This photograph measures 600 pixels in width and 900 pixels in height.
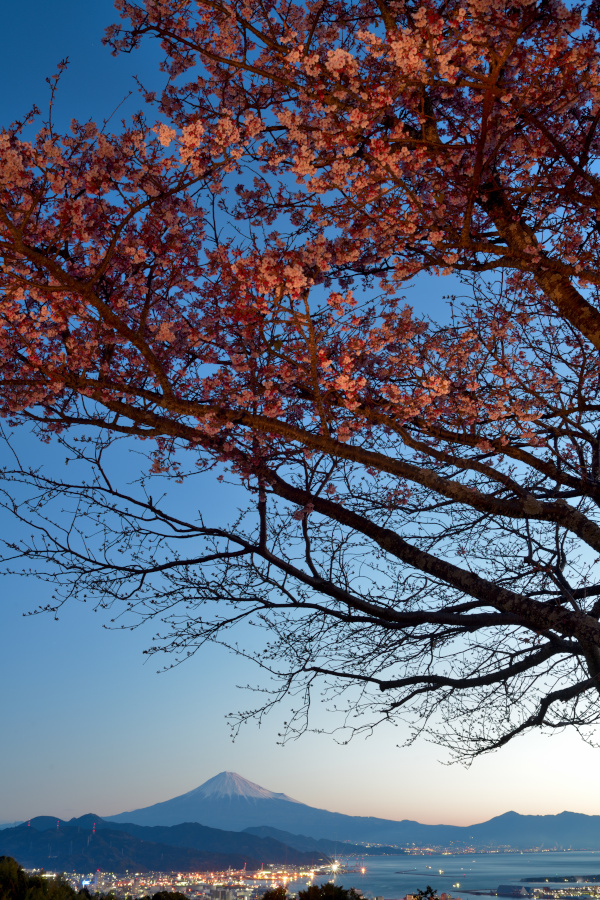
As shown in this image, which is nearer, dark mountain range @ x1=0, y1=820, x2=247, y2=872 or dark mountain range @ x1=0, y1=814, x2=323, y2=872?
dark mountain range @ x1=0, y1=820, x2=247, y2=872

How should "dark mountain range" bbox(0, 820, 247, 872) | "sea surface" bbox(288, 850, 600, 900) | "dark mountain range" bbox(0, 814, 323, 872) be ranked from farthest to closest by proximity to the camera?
"dark mountain range" bbox(0, 814, 323, 872)
"dark mountain range" bbox(0, 820, 247, 872)
"sea surface" bbox(288, 850, 600, 900)

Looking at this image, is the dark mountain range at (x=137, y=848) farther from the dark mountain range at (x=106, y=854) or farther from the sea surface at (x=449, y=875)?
the sea surface at (x=449, y=875)

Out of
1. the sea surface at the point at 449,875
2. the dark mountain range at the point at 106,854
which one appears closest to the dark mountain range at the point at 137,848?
the dark mountain range at the point at 106,854

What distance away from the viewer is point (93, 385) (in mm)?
4605

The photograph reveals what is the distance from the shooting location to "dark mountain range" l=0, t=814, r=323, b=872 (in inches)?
2431

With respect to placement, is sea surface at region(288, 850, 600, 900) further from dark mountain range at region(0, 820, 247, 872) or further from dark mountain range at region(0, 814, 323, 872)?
dark mountain range at region(0, 820, 247, 872)

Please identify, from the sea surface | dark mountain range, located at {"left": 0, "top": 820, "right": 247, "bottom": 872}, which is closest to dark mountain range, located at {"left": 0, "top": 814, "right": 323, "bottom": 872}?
→ dark mountain range, located at {"left": 0, "top": 820, "right": 247, "bottom": 872}

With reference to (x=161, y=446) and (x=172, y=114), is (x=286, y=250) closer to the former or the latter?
(x=172, y=114)

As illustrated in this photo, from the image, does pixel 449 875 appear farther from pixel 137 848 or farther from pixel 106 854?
pixel 106 854

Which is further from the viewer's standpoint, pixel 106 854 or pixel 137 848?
pixel 137 848

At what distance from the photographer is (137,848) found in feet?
222

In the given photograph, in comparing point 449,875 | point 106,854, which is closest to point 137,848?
point 106,854

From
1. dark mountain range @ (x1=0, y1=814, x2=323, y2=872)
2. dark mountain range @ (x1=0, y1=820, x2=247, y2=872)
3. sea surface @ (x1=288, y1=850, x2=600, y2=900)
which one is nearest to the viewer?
sea surface @ (x1=288, y1=850, x2=600, y2=900)

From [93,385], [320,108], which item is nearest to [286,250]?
[320,108]
